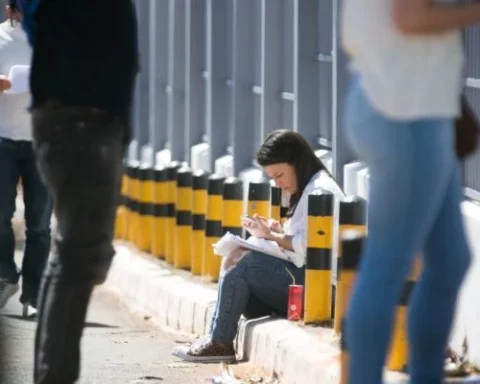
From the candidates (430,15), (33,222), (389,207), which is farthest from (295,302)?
(430,15)

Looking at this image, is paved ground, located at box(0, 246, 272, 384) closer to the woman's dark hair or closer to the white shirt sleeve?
the white shirt sleeve

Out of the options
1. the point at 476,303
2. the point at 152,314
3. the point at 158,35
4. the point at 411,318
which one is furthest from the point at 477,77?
the point at 158,35

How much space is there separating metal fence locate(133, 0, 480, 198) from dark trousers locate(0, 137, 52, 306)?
1833 millimetres

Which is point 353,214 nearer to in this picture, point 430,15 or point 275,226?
point 275,226

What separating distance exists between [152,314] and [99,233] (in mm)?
6830

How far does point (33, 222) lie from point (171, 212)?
3730 mm

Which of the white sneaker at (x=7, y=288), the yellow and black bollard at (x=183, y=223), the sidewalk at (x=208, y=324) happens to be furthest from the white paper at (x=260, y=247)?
the yellow and black bollard at (x=183, y=223)

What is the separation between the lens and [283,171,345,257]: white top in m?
9.29

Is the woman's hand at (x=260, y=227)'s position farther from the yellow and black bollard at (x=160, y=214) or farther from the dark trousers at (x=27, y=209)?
the yellow and black bollard at (x=160, y=214)

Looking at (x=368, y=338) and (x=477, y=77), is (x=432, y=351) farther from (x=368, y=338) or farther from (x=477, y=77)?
(x=477, y=77)

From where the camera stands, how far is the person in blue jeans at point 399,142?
496 cm

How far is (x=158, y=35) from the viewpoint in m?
17.6

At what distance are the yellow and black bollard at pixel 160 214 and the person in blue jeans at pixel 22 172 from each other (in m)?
3.70

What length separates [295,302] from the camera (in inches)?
368
